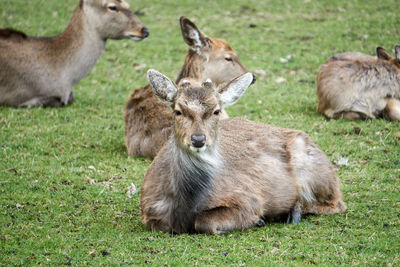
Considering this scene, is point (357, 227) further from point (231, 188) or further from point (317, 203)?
point (231, 188)

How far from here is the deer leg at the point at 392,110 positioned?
393 inches

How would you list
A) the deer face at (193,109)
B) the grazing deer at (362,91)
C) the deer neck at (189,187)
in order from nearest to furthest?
the deer face at (193,109)
the deer neck at (189,187)
the grazing deer at (362,91)

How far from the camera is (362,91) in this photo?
33.5 ft

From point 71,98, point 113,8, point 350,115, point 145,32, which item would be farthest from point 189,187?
point 113,8

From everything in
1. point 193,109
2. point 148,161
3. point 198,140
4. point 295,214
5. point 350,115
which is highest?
point 193,109

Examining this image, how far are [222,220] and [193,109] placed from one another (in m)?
1.10

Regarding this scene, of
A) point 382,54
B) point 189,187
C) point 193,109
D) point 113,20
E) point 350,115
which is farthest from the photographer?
point 113,20

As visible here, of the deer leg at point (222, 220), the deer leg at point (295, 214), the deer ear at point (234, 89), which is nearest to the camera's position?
the deer leg at point (222, 220)

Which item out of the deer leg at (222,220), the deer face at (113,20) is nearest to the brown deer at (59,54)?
the deer face at (113,20)

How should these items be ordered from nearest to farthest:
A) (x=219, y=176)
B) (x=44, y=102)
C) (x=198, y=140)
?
1. (x=198, y=140)
2. (x=219, y=176)
3. (x=44, y=102)

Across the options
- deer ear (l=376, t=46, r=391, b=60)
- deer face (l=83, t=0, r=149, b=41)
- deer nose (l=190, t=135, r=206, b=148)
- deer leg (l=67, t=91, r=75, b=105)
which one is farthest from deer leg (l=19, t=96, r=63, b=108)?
deer nose (l=190, t=135, r=206, b=148)

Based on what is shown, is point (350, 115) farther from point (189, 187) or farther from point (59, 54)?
point (59, 54)

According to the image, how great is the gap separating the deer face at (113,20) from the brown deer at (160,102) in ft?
6.62

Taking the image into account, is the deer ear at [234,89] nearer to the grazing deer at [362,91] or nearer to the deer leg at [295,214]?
the deer leg at [295,214]
